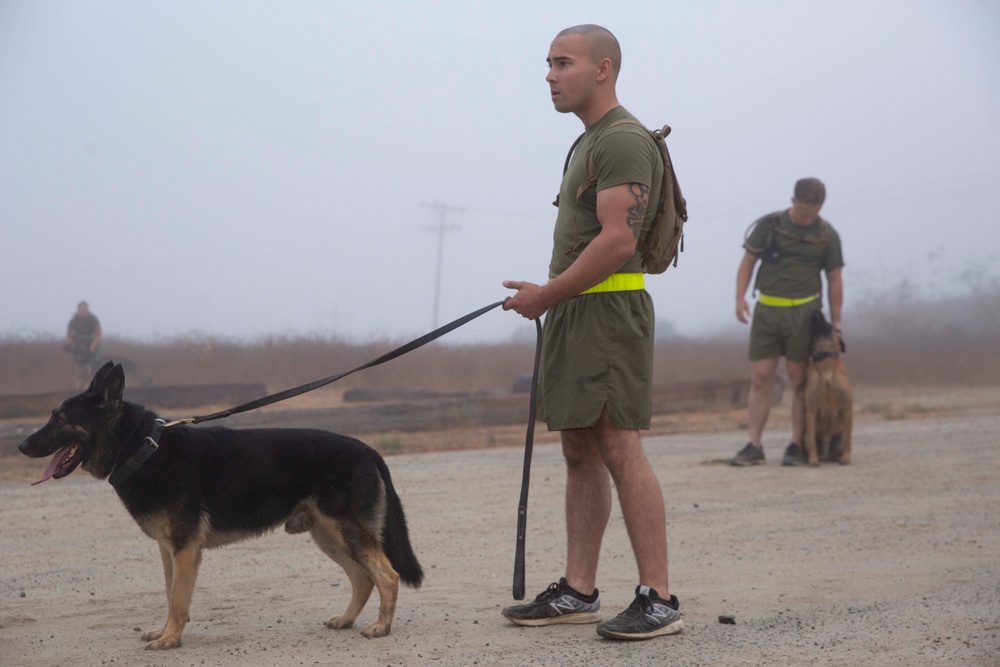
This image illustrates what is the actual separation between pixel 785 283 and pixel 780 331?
457 mm

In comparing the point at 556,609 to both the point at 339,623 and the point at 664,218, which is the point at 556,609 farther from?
the point at 664,218

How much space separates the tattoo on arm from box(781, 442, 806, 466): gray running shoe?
643 centimetres

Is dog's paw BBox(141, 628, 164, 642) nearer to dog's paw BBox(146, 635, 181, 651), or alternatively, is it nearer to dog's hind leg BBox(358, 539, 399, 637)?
dog's paw BBox(146, 635, 181, 651)

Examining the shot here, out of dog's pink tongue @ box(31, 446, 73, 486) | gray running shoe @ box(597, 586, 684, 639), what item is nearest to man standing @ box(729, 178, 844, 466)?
gray running shoe @ box(597, 586, 684, 639)

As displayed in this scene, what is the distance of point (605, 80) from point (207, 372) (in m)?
17.8

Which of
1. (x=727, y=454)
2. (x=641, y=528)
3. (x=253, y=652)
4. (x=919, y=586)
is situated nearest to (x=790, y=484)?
(x=727, y=454)

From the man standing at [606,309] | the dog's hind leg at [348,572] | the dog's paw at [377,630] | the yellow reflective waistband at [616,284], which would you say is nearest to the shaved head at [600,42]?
the man standing at [606,309]

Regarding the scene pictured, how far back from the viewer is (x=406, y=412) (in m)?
13.2

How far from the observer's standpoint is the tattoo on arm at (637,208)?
394cm

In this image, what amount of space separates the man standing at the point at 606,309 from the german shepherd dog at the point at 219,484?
726mm

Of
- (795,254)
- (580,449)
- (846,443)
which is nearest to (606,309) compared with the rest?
(580,449)

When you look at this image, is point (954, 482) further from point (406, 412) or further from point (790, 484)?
point (406, 412)

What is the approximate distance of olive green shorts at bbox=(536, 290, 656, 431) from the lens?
4.06m

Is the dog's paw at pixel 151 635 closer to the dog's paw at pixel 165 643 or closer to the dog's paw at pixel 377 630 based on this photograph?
the dog's paw at pixel 165 643
